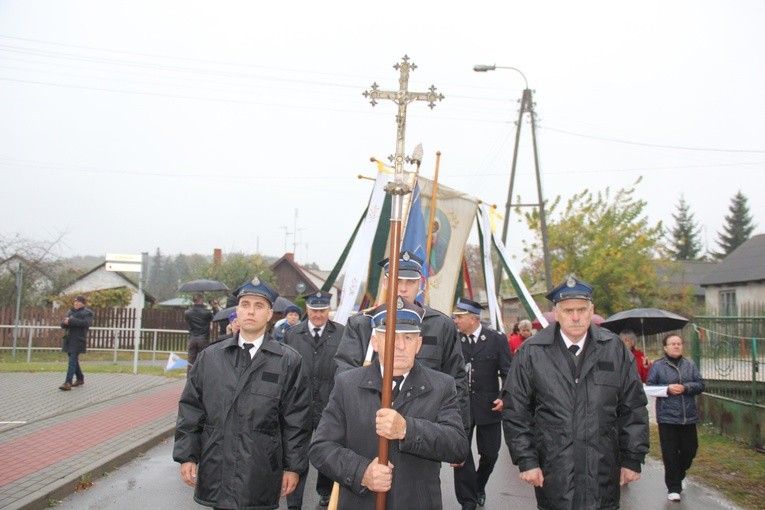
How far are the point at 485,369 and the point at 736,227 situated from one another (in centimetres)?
6715

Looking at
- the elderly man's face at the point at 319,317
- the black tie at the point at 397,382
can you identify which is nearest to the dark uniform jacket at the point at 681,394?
the elderly man's face at the point at 319,317

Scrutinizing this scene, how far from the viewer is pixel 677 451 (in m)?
7.20

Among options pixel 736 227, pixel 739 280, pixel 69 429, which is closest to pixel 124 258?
pixel 69 429

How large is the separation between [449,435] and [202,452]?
5.15 ft

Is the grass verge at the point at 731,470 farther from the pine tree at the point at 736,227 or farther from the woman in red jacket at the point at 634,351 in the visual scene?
the pine tree at the point at 736,227

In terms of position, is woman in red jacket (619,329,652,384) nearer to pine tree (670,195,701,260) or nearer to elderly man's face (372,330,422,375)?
elderly man's face (372,330,422,375)

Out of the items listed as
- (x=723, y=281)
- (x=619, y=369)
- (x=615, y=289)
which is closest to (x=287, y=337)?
(x=619, y=369)

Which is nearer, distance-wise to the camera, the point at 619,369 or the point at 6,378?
the point at 619,369

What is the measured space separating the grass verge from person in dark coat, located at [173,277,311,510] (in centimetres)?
496

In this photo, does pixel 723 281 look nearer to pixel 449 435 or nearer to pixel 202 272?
pixel 202 272

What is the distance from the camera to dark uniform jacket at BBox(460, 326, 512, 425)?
6777mm

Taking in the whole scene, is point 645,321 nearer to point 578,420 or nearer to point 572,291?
point 572,291

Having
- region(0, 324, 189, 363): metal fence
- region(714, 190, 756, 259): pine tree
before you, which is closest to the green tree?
region(0, 324, 189, 363): metal fence

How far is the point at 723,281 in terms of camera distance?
3622 cm
